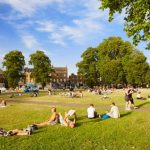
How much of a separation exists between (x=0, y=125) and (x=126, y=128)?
27.8 ft

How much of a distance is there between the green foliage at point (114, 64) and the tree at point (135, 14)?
258 feet

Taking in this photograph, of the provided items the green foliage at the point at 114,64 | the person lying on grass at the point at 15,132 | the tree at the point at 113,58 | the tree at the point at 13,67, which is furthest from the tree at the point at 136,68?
the person lying on grass at the point at 15,132

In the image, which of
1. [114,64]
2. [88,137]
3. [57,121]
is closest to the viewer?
[88,137]

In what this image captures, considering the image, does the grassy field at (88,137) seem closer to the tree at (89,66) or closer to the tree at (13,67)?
the tree at (13,67)

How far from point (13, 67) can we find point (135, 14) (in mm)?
89502

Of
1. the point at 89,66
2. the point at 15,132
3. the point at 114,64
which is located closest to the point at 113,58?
the point at 114,64

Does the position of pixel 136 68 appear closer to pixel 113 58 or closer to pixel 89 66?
pixel 113 58

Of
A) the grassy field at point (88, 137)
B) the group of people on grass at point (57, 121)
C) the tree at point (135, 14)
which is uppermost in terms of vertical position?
the tree at point (135, 14)

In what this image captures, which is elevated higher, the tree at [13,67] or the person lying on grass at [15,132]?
the tree at [13,67]

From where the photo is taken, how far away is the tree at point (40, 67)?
120 m

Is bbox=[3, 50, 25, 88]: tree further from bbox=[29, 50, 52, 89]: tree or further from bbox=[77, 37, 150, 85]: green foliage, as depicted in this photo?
bbox=[77, 37, 150, 85]: green foliage

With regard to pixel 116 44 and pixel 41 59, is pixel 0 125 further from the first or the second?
pixel 41 59

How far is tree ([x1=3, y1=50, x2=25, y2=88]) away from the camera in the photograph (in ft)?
358

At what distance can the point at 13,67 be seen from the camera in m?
110
